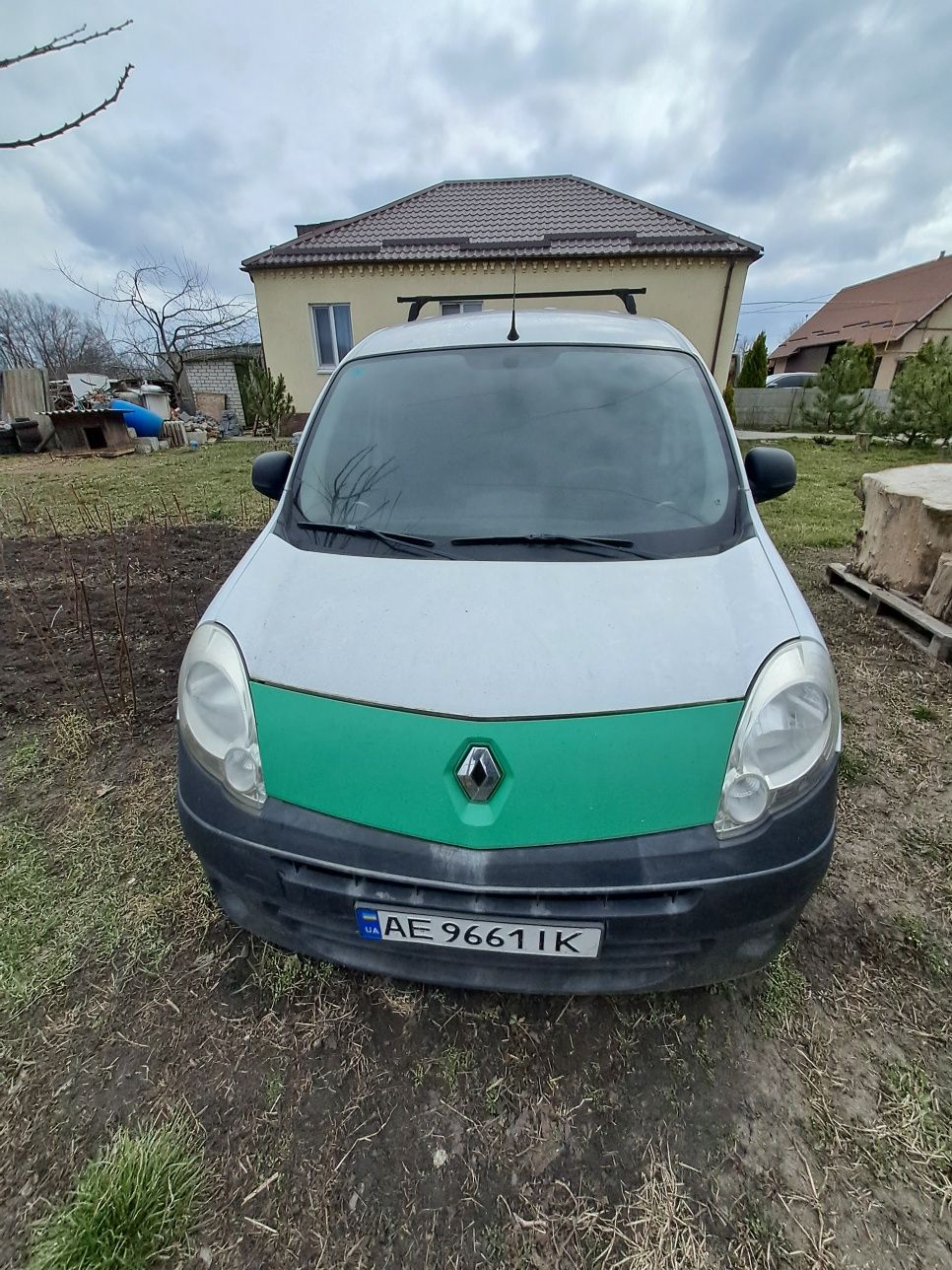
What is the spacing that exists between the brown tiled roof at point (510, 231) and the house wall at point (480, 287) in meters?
0.24

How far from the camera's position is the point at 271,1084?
55.4 inches

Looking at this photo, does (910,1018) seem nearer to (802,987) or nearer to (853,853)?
(802,987)

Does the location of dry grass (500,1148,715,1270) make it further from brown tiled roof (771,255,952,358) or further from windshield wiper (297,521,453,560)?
brown tiled roof (771,255,952,358)

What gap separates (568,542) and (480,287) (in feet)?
43.2

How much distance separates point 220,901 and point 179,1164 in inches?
20.9

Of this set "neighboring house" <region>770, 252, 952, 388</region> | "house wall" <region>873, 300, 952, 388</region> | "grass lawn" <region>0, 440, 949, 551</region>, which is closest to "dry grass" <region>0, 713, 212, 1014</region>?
"grass lawn" <region>0, 440, 949, 551</region>

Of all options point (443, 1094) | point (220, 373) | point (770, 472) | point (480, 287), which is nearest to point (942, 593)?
point (770, 472)

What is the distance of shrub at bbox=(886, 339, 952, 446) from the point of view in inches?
478

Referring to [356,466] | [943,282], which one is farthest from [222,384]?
[943,282]

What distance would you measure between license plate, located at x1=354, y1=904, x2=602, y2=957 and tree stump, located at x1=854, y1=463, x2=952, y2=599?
3.86 meters

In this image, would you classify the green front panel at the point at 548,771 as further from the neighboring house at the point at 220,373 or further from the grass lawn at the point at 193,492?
the neighboring house at the point at 220,373

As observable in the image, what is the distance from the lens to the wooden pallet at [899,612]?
3.31m

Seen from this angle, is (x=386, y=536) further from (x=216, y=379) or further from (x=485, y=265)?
(x=216, y=379)

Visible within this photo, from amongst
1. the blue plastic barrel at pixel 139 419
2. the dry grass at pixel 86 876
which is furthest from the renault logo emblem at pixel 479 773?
the blue plastic barrel at pixel 139 419
